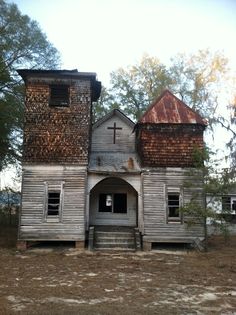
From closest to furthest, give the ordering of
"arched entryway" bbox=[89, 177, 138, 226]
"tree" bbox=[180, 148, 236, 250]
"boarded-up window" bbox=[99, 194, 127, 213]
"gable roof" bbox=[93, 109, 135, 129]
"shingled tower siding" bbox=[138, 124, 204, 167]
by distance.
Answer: "tree" bbox=[180, 148, 236, 250] → "shingled tower siding" bbox=[138, 124, 204, 167] → "arched entryway" bbox=[89, 177, 138, 226] → "boarded-up window" bbox=[99, 194, 127, 213] → "gable roof" bbox=[93, 109, 135, 129]

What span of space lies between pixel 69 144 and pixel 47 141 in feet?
3.45

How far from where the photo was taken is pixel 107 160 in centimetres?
1880

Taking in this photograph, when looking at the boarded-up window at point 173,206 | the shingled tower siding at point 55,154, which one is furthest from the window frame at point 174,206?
the shingled tower siding at point 55,154

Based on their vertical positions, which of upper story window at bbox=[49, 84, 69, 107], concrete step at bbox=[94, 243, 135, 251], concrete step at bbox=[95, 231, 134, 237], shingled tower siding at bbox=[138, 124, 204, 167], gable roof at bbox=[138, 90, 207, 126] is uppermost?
Result: upper story window at bbox=[49, 84, 69, 107]

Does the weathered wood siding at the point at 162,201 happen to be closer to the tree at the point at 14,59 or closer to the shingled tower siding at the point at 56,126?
the shingled tower siding at the point at 56,126

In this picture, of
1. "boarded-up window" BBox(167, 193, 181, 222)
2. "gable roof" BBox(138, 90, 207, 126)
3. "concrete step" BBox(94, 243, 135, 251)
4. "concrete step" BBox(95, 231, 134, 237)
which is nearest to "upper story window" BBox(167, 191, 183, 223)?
"boarded-up window" BBox(167, 193, 181, 222)

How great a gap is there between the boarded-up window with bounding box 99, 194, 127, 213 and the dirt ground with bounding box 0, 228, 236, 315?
4585 millimetres

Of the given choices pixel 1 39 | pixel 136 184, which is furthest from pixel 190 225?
pixel 1 39

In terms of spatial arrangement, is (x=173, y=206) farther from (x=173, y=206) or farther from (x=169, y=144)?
(x=169, y=144)

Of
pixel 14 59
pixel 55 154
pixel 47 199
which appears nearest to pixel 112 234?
pixel 47 199

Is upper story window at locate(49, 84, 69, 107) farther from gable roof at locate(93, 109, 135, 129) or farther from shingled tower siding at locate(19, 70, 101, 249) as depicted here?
gable roof at locate(93, 109, 135, 129)

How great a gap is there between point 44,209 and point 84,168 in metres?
2.63

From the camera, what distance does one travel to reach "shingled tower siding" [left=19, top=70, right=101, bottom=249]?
1642 cm

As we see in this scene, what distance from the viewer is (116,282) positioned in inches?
394
